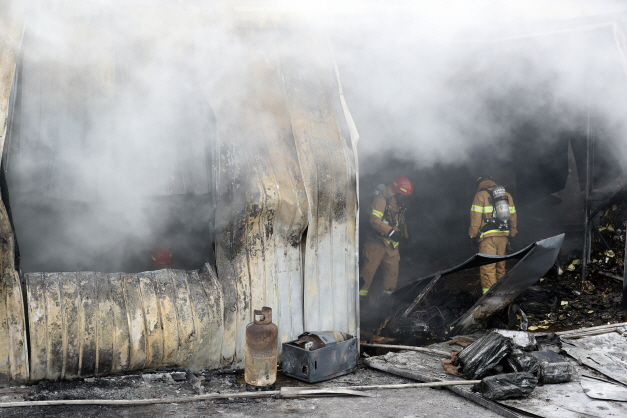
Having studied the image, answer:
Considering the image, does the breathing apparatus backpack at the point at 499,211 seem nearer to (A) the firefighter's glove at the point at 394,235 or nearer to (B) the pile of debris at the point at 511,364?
(A) the firefighter's glove at the point at 394,235

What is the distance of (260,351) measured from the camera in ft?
12.0

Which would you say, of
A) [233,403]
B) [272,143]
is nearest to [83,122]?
[272,143]

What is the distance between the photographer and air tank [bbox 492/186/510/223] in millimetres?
6840

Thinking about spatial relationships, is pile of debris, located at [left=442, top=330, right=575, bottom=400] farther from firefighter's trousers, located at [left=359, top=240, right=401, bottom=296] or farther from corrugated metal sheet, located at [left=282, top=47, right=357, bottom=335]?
firefighter's trousers, located at [left=359, top=240, right=401, bottom=296]

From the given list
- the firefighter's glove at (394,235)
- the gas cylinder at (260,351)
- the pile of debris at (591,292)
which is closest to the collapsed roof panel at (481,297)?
the pile of debris at (591,292)

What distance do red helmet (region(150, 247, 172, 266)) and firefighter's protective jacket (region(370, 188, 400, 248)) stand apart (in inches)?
138

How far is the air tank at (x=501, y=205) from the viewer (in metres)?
6.84

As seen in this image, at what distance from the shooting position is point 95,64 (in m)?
3.92

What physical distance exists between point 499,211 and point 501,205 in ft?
0.27

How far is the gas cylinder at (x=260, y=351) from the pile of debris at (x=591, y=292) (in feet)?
12.2

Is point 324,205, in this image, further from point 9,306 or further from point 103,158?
point 9,306

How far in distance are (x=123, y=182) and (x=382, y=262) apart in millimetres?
4752

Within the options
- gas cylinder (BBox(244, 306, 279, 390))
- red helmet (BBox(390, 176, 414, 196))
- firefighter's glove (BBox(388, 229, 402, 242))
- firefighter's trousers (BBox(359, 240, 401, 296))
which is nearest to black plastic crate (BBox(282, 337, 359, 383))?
gas cylinder (BBox(244, 306, 279, 390))

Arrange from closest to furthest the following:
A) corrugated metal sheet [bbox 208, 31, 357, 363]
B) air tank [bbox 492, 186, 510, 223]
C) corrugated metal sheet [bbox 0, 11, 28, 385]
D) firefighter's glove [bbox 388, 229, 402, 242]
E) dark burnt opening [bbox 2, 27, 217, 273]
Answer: corrugated metal sheet [bbox 0, 11, 28, 385] < dark burnt opening [bbox 2, 27, 217, 273] < corrugated metal sheet [bbox 208, 31, 357, 363] < air tank [bbox 492, 186, 510, 223] < firefighter's glove [bbox 388, 229, 402, 242]
